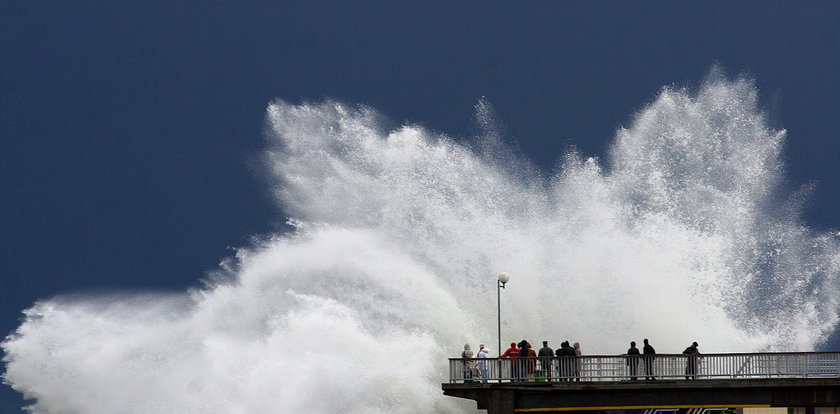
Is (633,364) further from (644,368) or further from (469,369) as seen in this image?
(469,369)

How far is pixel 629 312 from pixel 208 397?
68.6ft

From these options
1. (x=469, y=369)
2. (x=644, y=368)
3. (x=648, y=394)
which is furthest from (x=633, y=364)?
(x=469, y=369)

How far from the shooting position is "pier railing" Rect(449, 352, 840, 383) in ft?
134

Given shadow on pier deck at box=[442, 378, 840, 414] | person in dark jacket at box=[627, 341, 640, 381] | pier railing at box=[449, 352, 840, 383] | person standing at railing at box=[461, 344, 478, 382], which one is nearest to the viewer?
shadow on pier deck at box=[442, 378, 840, 414]

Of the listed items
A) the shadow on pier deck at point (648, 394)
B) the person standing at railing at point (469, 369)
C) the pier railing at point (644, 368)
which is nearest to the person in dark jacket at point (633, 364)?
the pier railing at point (644, 368)

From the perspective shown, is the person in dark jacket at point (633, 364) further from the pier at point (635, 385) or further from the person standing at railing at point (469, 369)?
the person standing at railing at point (469, 369)

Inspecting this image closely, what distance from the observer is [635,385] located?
40469 millimetres

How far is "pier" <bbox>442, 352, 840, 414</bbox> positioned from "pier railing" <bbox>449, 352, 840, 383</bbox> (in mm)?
33

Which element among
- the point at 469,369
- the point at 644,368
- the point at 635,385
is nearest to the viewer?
the point at 635,385

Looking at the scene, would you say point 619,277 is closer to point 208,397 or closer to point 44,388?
point 208,397

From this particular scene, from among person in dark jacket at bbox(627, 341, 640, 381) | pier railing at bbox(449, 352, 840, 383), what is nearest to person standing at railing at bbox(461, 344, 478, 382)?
pier railing at bbox(449, 352, 840, 383)

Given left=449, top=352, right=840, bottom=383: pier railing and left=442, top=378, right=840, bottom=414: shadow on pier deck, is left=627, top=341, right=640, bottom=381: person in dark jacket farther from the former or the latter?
left=442, top=378, right=840, bottom=414: shadow on pier deck

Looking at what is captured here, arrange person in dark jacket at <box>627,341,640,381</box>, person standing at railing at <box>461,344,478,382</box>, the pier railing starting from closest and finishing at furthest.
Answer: person in dark jacket at <box>627,341,640,381</box> → the pier railing → person standing at railing at <box>461,344,478,382</box>

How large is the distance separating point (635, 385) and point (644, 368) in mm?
741
